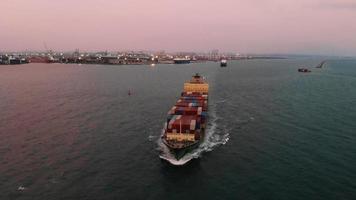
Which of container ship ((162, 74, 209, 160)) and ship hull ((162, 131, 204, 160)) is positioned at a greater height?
container ship ((162, 74, 209, 160))

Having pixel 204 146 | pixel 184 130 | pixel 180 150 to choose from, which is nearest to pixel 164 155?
pixel 180 150

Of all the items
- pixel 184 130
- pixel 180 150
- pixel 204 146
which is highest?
pixel 184 130

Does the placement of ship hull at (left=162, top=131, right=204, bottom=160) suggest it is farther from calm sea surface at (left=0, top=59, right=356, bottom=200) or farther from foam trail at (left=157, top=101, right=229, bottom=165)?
calm sea surface at (left=0, top=59, right=356, bottom=200)

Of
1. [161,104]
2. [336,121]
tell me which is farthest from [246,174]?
[161,104]

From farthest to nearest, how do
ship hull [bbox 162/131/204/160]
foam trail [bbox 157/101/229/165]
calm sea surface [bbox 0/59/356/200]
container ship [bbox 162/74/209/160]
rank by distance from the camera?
container ship [bbox 162/74/209/160] < foam trail [bbox 157/101/229/165] < ship hull [bbox 162/131/204/160] < calm sea surface [bbox 0/59/356/200]

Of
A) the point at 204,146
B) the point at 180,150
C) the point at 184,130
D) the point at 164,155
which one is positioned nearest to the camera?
the point at 180,150

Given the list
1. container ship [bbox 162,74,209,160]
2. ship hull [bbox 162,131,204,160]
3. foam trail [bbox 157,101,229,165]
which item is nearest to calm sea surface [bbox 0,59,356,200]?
foam trail [bbox 157,101,229,165]

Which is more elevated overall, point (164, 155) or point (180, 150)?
point (180, 150)

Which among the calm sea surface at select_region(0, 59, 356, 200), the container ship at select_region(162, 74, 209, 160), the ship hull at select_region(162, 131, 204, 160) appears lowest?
the calm sea surface at select_region(0, 59, 356, 200)

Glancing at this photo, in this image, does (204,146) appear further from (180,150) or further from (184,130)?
(180,150)

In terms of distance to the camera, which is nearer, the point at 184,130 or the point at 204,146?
the point at 184,130
